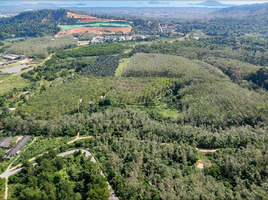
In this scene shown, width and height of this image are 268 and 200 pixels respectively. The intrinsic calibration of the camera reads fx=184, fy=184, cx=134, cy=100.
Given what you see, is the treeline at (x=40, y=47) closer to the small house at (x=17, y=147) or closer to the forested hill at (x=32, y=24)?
the forested hill at (x=32, y=24)

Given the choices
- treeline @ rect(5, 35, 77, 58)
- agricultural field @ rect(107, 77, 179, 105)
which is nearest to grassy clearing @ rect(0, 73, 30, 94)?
treeline @ rect(5, 35, 77, 58)

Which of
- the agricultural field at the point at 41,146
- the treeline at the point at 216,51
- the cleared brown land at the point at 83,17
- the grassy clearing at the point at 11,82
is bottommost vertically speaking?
the agricultural field at the point at 41,146

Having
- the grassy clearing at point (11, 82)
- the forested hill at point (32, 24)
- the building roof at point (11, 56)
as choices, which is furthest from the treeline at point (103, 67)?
the forested hill at point (32, 24)

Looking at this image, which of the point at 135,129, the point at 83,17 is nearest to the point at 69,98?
the point at 135,129

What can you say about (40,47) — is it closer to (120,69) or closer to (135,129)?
(120,69)

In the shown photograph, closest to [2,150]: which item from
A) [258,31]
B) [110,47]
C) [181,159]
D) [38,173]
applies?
[38,173]

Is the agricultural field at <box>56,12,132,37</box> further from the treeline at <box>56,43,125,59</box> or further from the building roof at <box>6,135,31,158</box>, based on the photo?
the building roof at <box>6,135,31,158</box>

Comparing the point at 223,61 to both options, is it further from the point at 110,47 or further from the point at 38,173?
the point at 38,173
